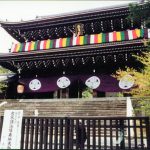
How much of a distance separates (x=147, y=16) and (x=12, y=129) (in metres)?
7.13

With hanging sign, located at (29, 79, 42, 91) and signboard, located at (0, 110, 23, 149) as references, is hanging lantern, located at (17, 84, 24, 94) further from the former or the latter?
signboard, located at (0, 110, 23, 149)

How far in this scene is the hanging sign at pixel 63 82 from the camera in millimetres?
21250

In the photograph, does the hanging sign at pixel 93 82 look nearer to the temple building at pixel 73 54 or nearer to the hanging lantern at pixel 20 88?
the temple building at pixel 73 54

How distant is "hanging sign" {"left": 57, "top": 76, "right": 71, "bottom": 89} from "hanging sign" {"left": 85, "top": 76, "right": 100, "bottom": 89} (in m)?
1.70

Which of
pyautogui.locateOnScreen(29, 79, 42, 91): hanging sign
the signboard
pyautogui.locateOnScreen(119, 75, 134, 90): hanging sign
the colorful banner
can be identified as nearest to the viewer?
the signboard

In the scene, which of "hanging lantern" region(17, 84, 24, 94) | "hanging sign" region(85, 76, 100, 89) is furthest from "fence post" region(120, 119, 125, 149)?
"hanging lantern" region(17, 84, 24, 94)

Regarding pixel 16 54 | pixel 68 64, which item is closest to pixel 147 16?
pixel 68 64

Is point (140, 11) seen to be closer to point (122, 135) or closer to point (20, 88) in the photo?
point (122, 135)

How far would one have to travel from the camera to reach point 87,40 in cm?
2230

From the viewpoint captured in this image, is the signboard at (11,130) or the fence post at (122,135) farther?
the signboard at (11,130)

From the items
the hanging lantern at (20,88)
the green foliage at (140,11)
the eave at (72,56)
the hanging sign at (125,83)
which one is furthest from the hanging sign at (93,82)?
the green foliage at (140,11)

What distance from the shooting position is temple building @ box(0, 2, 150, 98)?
20.0 m

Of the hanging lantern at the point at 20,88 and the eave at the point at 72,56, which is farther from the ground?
the eave at the point at 72,56

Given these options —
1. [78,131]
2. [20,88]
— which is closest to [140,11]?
[78,131]
